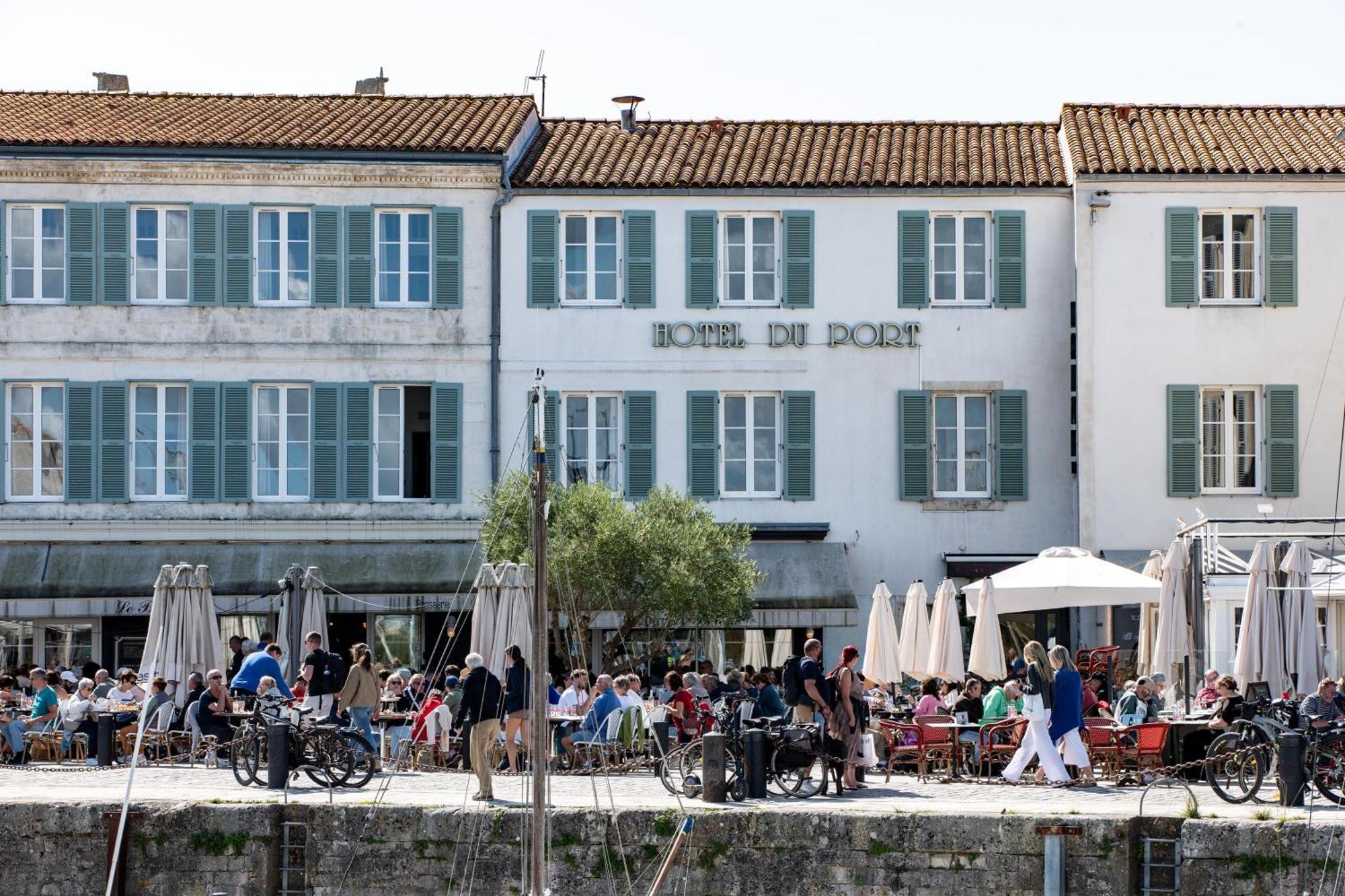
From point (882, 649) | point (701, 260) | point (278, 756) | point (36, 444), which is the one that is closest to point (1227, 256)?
point (701, 260)

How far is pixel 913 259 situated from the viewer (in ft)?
103

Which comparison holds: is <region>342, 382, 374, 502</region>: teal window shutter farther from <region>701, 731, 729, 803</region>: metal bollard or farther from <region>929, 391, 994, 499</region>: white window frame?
<region>701, 731, 729, 803</region>: metal bollard

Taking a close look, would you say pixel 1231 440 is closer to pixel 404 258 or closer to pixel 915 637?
pixel 915 637

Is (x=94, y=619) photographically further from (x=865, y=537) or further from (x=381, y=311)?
(x=865, y=537)

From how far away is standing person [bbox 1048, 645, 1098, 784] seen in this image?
19.3m

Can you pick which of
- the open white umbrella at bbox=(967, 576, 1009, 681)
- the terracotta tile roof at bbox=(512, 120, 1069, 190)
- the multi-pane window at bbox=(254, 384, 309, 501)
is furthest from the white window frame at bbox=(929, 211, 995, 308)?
the multi-pane window at bbox=(254, 384, 309, 501)

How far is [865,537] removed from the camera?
3111cm

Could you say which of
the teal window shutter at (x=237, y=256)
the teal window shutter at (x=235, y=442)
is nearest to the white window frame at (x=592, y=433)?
the teal window shutter at (x=235, y=442)

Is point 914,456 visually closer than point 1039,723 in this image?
No

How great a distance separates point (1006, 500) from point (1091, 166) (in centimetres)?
479

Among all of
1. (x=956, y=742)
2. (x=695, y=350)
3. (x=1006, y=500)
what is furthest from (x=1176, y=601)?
(x=695, y=350)

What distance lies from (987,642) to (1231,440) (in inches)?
321

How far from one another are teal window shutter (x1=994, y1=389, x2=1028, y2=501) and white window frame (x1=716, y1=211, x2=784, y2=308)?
3525 mm

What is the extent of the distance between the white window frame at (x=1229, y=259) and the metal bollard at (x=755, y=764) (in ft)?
47.4
